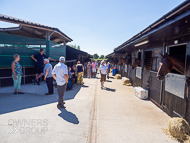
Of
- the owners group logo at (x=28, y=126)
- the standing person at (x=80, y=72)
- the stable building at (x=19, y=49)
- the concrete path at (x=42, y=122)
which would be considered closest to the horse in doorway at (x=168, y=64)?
the concrete path at (x=42, y=122)

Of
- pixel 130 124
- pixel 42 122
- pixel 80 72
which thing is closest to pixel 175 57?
pixel 130 124

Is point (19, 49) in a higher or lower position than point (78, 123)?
higher

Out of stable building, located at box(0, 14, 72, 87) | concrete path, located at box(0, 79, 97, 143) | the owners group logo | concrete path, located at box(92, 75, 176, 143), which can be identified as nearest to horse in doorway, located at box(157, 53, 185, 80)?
concrete path, located at box(92, 75, 176, 143)

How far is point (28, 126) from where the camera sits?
3.18 m

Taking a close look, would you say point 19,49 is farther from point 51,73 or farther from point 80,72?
point 80,72

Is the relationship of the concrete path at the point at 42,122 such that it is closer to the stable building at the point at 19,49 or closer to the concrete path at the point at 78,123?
the concrete path at the point at 78,123

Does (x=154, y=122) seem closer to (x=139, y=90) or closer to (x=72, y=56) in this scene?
(x=139, y=90)

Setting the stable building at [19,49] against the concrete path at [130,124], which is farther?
the stable building at [19,49]

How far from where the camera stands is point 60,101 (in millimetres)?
4555

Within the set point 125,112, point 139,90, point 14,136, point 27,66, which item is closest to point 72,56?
point 27,66

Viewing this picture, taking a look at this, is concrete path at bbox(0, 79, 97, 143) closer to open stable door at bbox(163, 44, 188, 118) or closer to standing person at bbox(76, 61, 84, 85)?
open stable door at bbox(163, 44, 188, 118)

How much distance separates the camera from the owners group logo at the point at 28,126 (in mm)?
2967

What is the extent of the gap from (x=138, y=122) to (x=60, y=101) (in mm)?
2759

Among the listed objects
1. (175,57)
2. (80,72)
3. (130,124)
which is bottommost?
(130,124)
